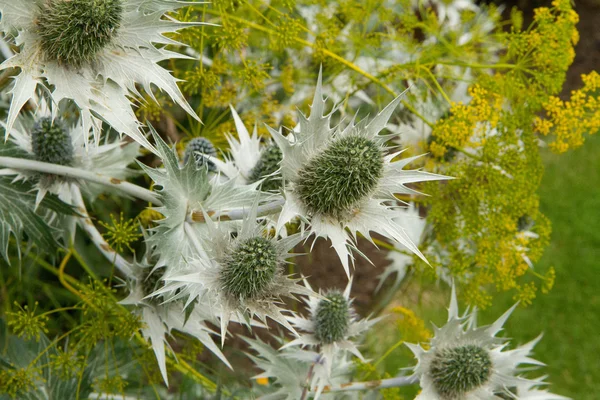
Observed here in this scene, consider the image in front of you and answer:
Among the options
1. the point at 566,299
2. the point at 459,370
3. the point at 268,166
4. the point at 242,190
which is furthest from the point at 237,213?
the point at 566,299

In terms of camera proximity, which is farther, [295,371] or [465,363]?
[295,371]

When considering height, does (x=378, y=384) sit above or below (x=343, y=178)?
below

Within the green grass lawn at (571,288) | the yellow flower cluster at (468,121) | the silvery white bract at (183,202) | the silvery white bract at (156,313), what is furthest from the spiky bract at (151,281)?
the green grass lawn at (571,288)

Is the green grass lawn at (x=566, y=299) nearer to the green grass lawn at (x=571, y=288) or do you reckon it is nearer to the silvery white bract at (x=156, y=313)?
the green grass lawn at (x=571, y=288)

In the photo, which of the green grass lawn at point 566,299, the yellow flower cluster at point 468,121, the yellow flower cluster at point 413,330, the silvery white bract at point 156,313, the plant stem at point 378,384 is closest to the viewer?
the silvery white bract at point 156,313

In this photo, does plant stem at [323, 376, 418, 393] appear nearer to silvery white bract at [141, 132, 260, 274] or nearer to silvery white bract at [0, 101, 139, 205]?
silvery white bract at [141, 132, 260, 274]

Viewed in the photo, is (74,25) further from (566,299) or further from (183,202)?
(566,299)
